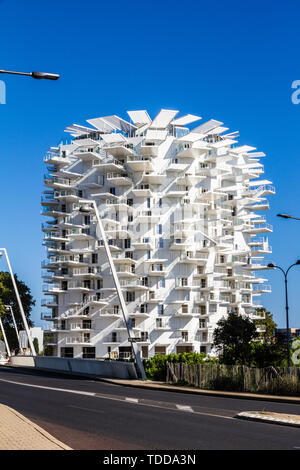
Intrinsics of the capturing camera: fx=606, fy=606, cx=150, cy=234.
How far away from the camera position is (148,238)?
8900 centimetres

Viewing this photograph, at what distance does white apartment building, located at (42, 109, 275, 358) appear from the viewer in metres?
87.6

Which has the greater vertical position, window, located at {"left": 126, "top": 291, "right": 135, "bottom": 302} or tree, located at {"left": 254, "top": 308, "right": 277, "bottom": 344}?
window, located at {"left": 126, "top": 291, "right": 135, "bottom": 302}

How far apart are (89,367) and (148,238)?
45.0 meters

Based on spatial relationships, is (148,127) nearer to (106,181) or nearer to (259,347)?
(106,181)

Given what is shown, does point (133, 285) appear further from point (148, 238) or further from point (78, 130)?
point (78, 130)

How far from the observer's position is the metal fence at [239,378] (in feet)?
89.9

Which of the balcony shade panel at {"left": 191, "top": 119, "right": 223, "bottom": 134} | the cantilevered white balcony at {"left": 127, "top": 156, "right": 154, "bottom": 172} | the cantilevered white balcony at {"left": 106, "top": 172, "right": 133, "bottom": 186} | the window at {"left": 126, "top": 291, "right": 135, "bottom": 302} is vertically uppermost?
the balcony shade panel at {"left": 191, "top": 119, "right": 223, "bottom": 134}

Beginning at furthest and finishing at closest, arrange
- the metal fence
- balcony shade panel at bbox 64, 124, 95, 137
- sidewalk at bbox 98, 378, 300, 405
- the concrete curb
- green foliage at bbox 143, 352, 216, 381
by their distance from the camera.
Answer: balcony shade panel at bbox 64, 124, 95, 137 → green foliage at bbox 143, 352, 216, 381 → the metal fence → sidewalk at bbox 98, 378, 300, 405 → the concrete curb

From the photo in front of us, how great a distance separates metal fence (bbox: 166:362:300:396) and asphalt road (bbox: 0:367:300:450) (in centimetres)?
508

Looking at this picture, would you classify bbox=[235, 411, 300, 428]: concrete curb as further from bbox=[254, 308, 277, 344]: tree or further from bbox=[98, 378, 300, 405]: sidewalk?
bbox=[254, 308, 277, 344]: tree

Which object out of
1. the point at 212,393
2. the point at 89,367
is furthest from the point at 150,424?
the point at 89,367

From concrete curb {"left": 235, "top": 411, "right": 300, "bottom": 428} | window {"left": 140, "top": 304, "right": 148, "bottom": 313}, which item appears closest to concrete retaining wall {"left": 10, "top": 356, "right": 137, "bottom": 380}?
concrete curb {"left": 235, "top": 411, "right": 300, "bottom": 428}

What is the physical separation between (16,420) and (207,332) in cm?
7618

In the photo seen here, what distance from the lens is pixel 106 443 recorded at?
38.7 ft
